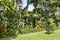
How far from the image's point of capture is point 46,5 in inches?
1291

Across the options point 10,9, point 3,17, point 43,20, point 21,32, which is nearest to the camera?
point 10,9

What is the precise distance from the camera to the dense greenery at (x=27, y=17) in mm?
17938

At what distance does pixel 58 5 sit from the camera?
33125 millimetres

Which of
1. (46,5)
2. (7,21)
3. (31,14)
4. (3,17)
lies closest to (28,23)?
(31,14)

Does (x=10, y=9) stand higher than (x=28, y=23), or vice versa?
(x=10, y=9)

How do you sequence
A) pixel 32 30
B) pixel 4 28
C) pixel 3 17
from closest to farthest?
pixel 3 17 < pixel 4 28 < pixel 32 30

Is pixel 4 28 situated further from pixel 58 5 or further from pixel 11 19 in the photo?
pixel 58 5

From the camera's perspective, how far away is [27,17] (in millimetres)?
28094

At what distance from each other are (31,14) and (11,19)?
29.6 ft

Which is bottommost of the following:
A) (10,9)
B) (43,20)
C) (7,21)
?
(43,20)

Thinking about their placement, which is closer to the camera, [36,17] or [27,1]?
[36,17]

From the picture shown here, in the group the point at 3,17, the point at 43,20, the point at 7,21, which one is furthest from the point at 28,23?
the point at 3,17

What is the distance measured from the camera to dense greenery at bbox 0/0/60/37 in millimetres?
17938

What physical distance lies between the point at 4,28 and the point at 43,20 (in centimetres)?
1252
